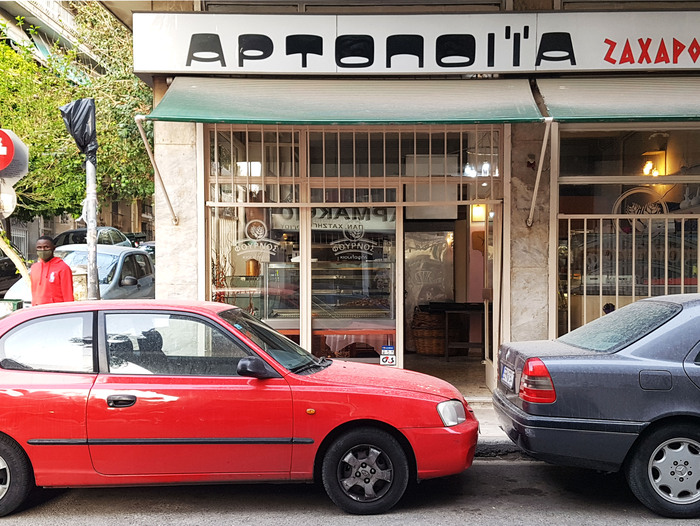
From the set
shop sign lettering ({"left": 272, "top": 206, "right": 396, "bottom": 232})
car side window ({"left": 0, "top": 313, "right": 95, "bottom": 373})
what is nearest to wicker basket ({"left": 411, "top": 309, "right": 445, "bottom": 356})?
shop sign lettering ({"left": 272, "top": 206, "right": 396, "bottom": 232})

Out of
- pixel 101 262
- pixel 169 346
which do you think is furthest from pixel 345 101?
pixel 101 262

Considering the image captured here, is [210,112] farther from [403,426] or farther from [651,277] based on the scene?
[651,277]

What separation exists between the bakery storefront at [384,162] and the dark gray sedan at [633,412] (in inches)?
129

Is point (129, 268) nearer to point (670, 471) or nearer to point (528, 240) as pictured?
point (528, 240)

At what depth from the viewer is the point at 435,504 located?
475cm

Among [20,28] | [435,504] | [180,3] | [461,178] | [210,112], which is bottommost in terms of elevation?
[435,504]

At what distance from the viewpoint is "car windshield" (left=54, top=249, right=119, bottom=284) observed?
41.9ft

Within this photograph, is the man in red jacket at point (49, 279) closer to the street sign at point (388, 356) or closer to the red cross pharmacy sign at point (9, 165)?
the red cross pharmacy sign at point (9, 165)

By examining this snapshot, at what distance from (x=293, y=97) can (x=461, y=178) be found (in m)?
2.33

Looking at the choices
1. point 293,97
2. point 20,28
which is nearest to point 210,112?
point 293,97

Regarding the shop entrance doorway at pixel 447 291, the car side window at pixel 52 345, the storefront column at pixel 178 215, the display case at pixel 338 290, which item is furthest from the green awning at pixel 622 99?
the car side window at pixel 52 345

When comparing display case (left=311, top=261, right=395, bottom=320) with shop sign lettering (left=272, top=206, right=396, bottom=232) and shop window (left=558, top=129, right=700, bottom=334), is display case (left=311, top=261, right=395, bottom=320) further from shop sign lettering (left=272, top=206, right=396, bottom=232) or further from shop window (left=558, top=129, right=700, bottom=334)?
shop window (left=558, top=129, right=700, bottom=334)

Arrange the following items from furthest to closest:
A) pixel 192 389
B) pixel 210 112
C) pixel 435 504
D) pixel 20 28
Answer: pixel 20 28 < pixel 210 112 < pixel 435 504 < pixel 192 389

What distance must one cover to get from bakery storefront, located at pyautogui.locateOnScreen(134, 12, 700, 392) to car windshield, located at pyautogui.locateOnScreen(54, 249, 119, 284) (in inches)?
205
